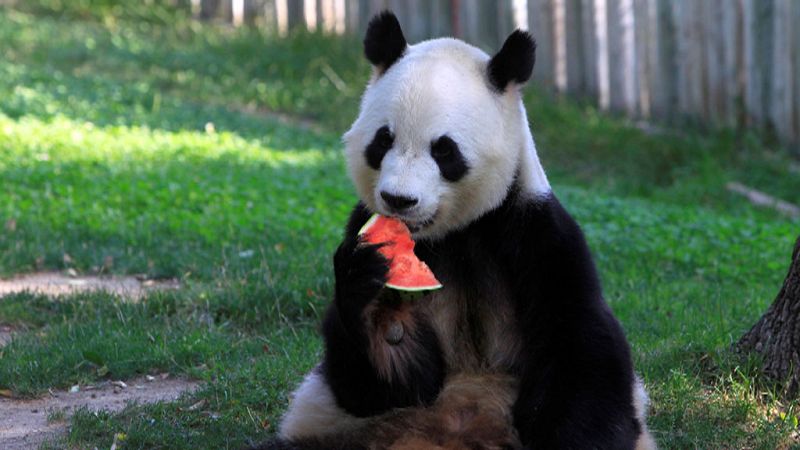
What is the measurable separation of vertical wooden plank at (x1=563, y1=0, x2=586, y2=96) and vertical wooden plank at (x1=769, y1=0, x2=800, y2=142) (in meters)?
2.54

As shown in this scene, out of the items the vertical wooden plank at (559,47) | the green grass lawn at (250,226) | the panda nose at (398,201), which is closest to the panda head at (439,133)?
the panda nose at (398,201)

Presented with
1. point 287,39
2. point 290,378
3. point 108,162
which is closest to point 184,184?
point 108,162

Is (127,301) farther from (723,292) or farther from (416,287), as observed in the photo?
(723,292)

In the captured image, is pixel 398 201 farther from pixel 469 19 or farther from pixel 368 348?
pixel 469 19

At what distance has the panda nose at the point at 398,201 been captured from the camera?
400 centimetres

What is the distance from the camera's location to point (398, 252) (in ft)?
13.7

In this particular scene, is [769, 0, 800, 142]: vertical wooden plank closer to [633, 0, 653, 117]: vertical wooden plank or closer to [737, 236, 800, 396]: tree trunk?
[633, 0, 653, 117]: vertical wooden plank

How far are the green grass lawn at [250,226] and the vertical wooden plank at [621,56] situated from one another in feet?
1.24

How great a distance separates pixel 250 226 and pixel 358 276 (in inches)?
173

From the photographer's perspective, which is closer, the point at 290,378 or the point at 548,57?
the point at 290,378

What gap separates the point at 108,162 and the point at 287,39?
625 cm

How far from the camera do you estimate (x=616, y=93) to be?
1316cm

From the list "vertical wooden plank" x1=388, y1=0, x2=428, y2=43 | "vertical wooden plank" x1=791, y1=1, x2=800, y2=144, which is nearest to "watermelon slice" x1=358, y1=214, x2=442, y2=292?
"vertical wooden plank" x1=791, y1=1, x2=800, y2=144

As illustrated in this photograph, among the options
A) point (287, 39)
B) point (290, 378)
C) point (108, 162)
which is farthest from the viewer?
point (287, 39)
